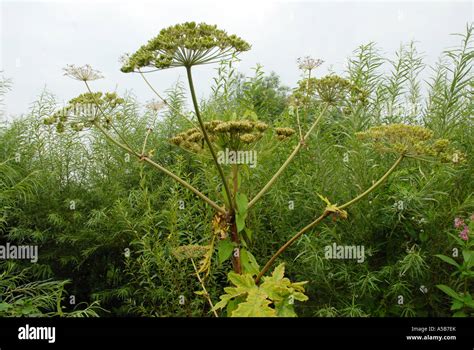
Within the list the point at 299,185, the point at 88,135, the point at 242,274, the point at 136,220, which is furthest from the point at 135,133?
the point at 242,274

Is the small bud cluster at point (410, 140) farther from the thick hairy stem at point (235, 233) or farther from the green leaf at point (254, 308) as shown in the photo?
the green leaf at point (254, 308)

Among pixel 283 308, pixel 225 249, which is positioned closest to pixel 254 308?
pixel 283 308

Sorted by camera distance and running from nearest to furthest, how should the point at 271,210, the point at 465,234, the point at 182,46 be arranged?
the point at 182,46 → the point at 465,234 → the point at 271,210

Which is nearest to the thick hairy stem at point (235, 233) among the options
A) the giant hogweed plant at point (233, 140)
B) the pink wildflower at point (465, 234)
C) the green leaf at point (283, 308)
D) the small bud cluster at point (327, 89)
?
the giant hogweed plant at point (233, 140)

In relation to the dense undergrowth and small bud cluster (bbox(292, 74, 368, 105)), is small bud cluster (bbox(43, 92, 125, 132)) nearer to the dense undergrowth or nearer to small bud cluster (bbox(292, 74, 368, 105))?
the dense undergrowth

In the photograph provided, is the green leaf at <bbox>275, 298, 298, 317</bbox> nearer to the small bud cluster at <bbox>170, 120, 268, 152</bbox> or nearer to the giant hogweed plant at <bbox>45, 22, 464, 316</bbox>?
the giant hogweed plant at <bbox>45, 22, 464, 316</bbox>

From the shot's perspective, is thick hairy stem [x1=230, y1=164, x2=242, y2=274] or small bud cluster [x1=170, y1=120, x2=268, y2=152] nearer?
small bud cluster [x1=170, y1=120, x2=268, y2=152]

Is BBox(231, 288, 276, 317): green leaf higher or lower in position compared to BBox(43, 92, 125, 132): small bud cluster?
lower

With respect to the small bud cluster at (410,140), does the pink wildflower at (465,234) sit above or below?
below

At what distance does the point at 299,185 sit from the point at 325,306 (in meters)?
0.71

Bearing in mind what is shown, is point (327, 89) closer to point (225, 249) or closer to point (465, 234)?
point (225, 249)

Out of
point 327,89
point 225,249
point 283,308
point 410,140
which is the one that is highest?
point 327,89

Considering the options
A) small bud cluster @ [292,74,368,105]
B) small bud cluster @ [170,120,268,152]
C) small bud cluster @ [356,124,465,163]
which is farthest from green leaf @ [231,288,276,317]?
small bud cluster @ [292,74,368,105]

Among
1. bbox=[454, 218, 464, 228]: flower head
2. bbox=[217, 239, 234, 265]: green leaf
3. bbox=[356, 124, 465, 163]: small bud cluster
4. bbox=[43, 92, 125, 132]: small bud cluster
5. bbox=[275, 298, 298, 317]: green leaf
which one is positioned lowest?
bbox=[275, 298, 298, 317]: green leaf
